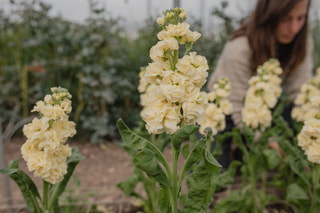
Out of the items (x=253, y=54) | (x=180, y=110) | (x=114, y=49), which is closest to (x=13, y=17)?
(x=114, y=49)

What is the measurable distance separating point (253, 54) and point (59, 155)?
4.23 ft

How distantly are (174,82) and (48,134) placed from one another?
0.36m

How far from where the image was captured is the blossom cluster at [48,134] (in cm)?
71

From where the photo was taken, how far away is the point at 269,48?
5.35ft

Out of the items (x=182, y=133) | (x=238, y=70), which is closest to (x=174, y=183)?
(x=182, y=133)

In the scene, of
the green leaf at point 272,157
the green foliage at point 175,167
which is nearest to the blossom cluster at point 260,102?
the green leaf at point 272,157

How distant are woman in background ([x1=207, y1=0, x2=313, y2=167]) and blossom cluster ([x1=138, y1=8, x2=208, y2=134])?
1070 mm

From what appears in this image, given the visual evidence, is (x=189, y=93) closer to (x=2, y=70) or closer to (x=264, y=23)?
(x=264, y=23)

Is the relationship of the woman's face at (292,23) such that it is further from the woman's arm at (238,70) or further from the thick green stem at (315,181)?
the thick green stem at (315,181)

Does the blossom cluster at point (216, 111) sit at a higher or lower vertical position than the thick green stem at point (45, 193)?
higher

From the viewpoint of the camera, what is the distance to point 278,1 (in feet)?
4.77

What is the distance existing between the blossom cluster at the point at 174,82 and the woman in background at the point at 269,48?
107 centimetres

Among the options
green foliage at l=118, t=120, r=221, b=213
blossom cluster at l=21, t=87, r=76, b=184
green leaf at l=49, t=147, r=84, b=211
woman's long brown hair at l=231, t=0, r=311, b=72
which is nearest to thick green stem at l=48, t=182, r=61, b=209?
green leaf at l=49, t=147, r=84, b=211

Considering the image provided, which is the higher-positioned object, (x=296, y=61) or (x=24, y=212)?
(x=296, y=61)
